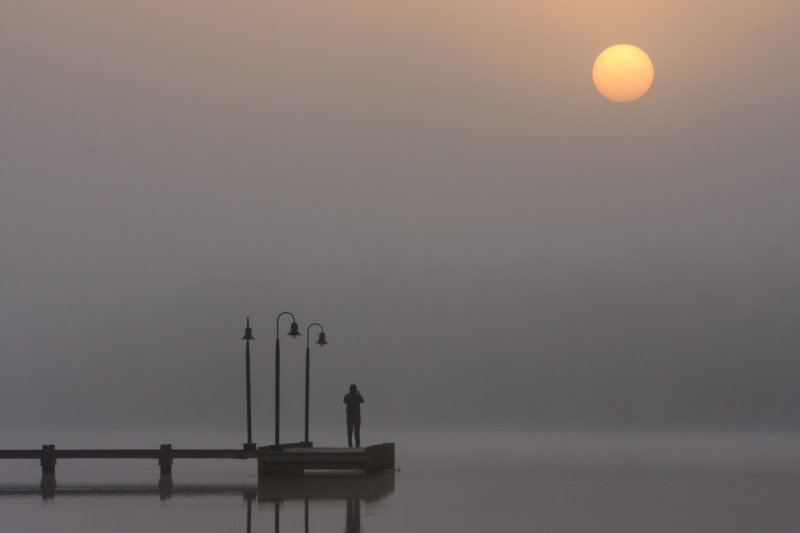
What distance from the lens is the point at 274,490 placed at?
31.1 metres

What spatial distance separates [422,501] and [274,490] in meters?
4.79

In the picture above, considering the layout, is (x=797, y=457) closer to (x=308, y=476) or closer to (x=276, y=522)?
(x=308, y=476)

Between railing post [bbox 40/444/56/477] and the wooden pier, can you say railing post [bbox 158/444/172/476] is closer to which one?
the wooden pier

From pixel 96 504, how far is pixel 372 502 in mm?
5499

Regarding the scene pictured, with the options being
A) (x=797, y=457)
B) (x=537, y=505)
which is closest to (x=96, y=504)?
(x=537, y=505)

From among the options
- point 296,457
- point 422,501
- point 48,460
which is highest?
point 296,457

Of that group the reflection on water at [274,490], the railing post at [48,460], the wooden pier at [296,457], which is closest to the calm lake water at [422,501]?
the reflection on water at [274,490]

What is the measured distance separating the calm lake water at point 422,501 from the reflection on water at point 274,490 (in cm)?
4

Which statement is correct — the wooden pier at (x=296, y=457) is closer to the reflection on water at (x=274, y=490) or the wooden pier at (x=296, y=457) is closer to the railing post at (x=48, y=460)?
the reflection on water at (x=274, y=490)

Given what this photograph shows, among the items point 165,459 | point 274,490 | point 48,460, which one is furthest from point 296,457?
point 48,460

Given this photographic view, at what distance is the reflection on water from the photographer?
27.7m

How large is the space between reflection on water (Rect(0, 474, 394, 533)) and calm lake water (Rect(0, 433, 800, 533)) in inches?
1.6

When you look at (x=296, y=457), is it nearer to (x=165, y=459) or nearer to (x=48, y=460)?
(x=165, y=459)

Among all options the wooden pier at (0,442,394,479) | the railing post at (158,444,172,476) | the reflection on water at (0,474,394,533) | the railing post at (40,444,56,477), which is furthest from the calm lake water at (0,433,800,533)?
the railing post at (158,444,172,476)
